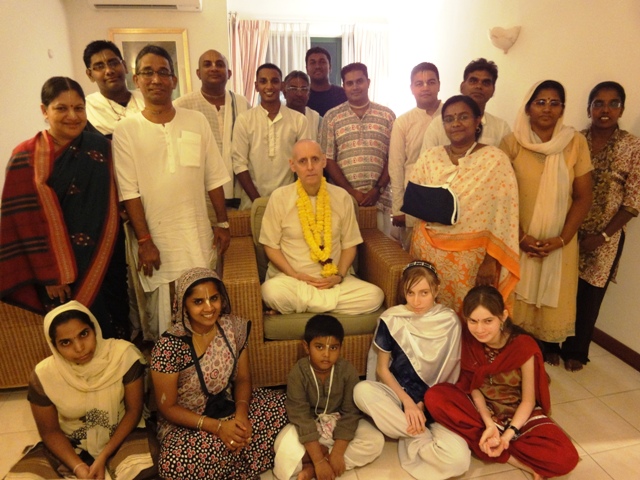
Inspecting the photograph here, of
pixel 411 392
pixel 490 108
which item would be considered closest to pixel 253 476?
pixel 411 392

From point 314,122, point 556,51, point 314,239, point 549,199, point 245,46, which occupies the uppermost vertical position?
point 245,46

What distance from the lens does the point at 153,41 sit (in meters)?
4.84

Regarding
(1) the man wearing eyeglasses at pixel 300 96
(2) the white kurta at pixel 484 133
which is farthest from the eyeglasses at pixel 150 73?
(2) the white kurta at pixel 484 133

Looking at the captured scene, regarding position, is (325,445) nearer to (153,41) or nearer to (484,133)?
(484,133)

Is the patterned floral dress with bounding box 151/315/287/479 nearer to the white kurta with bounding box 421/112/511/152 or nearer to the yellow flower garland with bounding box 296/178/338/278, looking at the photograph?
the yellow flower garland with bounding box 296/178/338/278

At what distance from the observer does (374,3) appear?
6016 millimetres

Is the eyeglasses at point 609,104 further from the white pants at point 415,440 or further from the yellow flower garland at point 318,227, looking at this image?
the white pants at point 415,440

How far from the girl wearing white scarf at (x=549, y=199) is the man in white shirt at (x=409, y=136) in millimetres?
587

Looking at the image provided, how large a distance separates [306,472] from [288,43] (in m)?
5.65

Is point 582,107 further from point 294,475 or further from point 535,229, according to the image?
point 294,475

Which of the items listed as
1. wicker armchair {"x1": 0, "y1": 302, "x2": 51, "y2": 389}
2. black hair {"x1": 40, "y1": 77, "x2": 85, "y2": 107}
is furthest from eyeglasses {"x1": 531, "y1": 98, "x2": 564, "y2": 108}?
wicker armchair {"x1": 0, "y1": 302, "x2": 51, "y2": 389}

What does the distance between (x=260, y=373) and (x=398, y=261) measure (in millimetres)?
910

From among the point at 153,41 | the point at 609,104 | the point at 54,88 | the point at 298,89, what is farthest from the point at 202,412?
the point at 153,41

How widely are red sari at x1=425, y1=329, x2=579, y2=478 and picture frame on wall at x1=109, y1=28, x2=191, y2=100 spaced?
4.35 meters
